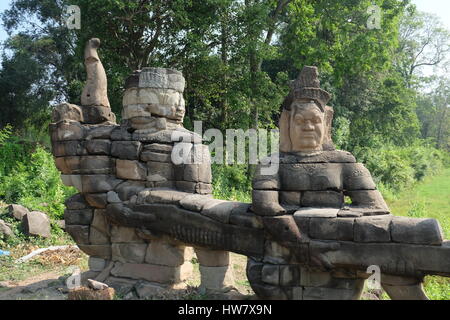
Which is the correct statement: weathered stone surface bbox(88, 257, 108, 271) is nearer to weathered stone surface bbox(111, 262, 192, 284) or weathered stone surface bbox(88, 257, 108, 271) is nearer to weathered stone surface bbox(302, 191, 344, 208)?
weathered stone surface bbox(111, 262, 192, 284)

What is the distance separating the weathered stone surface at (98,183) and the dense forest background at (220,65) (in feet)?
18.8

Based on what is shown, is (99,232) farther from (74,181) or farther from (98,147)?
(98,147)

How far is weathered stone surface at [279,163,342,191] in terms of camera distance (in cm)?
460

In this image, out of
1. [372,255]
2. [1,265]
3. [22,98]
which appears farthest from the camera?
[22,98]

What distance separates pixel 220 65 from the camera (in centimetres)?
1451

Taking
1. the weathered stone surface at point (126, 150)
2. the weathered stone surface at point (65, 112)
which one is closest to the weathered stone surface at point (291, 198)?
the weathered stone surface at point (126, 150)

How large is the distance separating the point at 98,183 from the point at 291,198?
2.89 m

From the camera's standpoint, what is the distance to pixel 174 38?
14.8 meters

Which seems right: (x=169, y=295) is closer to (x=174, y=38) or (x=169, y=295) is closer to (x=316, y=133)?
(x=316, y=133)

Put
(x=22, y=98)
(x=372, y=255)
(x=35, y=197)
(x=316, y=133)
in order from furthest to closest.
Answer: (x=22, y=98) < (x=35, y=197) < (x=316, y=133) < (x=372, y=255)

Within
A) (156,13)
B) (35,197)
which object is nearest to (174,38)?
(156,13)

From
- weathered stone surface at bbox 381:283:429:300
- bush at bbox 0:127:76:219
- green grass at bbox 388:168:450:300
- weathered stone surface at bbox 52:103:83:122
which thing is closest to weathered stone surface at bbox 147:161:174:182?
weathered stone surface at bbox 52:103:83:122
